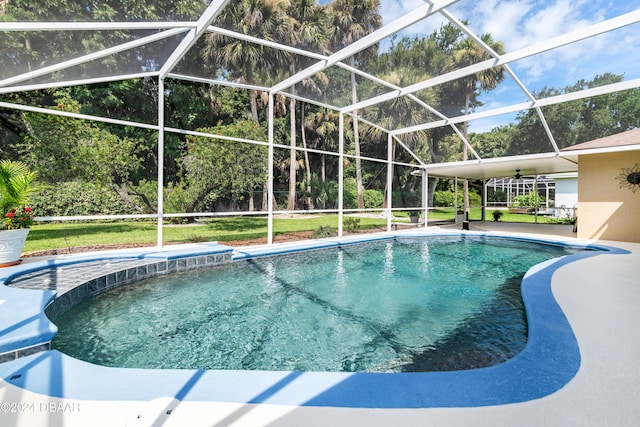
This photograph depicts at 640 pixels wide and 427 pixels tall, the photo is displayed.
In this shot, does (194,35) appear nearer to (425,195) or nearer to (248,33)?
(248,33)

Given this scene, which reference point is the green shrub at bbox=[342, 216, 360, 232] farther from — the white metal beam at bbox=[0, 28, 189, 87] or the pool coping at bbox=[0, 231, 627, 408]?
the pool coping at bbox=[0, 231, 627, 408]

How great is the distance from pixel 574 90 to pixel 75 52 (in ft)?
35.5

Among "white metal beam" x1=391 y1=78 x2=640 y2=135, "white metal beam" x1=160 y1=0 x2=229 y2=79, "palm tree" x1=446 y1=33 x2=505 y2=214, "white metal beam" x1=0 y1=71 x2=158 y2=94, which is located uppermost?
"palm tree" x1=446 y1=33 x2=505 y2=214

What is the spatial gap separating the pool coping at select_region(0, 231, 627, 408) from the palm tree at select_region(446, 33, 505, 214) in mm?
5912

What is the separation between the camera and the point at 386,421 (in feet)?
5.33

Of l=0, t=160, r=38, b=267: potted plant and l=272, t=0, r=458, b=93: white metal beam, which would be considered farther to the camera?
l=0, t=160, r=38, b=267: potted plant

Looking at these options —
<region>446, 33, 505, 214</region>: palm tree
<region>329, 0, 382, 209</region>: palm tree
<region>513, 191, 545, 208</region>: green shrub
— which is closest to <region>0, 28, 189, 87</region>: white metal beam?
<region>329, 0, 382, 209</region>: palm tree

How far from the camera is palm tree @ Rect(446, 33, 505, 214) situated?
20.0 feet

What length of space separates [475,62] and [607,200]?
22.6 feet

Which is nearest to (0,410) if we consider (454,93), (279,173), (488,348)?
(488,348)

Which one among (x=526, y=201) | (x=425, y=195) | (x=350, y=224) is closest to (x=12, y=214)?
(x=350, y=224)

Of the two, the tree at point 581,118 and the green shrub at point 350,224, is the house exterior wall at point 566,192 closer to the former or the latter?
the tree at point 581,118

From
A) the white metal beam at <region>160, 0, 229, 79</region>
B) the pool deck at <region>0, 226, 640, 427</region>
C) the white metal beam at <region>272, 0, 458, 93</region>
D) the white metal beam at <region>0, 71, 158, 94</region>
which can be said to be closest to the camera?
the pool deck at <region>0, 226, 640, 427</region>

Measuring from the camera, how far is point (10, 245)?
498 cm
